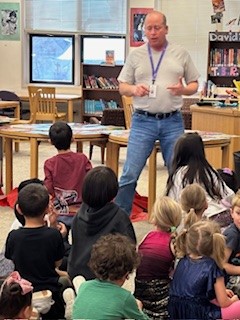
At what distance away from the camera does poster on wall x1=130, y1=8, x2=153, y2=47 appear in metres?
10.0

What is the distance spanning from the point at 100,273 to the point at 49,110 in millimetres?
6758

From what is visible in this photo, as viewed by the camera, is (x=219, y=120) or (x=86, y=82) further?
(x=86, y=82)

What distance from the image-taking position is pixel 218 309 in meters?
2.50

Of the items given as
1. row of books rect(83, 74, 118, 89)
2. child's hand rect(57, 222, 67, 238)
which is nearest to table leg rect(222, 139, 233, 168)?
child's hand rect(57, 222, 67, 238)

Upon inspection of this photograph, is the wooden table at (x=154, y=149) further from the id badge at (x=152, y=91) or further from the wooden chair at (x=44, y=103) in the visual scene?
the wooden chair at (x=44, y=103)

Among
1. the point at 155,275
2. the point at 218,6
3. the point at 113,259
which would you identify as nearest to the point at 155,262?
the point at 155,275

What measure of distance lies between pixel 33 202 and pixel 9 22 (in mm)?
7902

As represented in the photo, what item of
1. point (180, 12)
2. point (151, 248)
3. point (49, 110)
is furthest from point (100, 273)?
point (180, 12)

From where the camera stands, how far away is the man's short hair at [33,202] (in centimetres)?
271

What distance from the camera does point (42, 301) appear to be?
97.1 inches

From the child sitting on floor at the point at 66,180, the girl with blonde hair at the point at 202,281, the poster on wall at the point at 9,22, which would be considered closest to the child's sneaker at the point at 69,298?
the girl with blonde hair at the point at 202,281

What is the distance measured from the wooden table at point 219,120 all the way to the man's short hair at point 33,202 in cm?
310

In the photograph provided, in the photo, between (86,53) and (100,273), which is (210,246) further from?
(86,53)

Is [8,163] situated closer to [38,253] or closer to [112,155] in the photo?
[112,155]
